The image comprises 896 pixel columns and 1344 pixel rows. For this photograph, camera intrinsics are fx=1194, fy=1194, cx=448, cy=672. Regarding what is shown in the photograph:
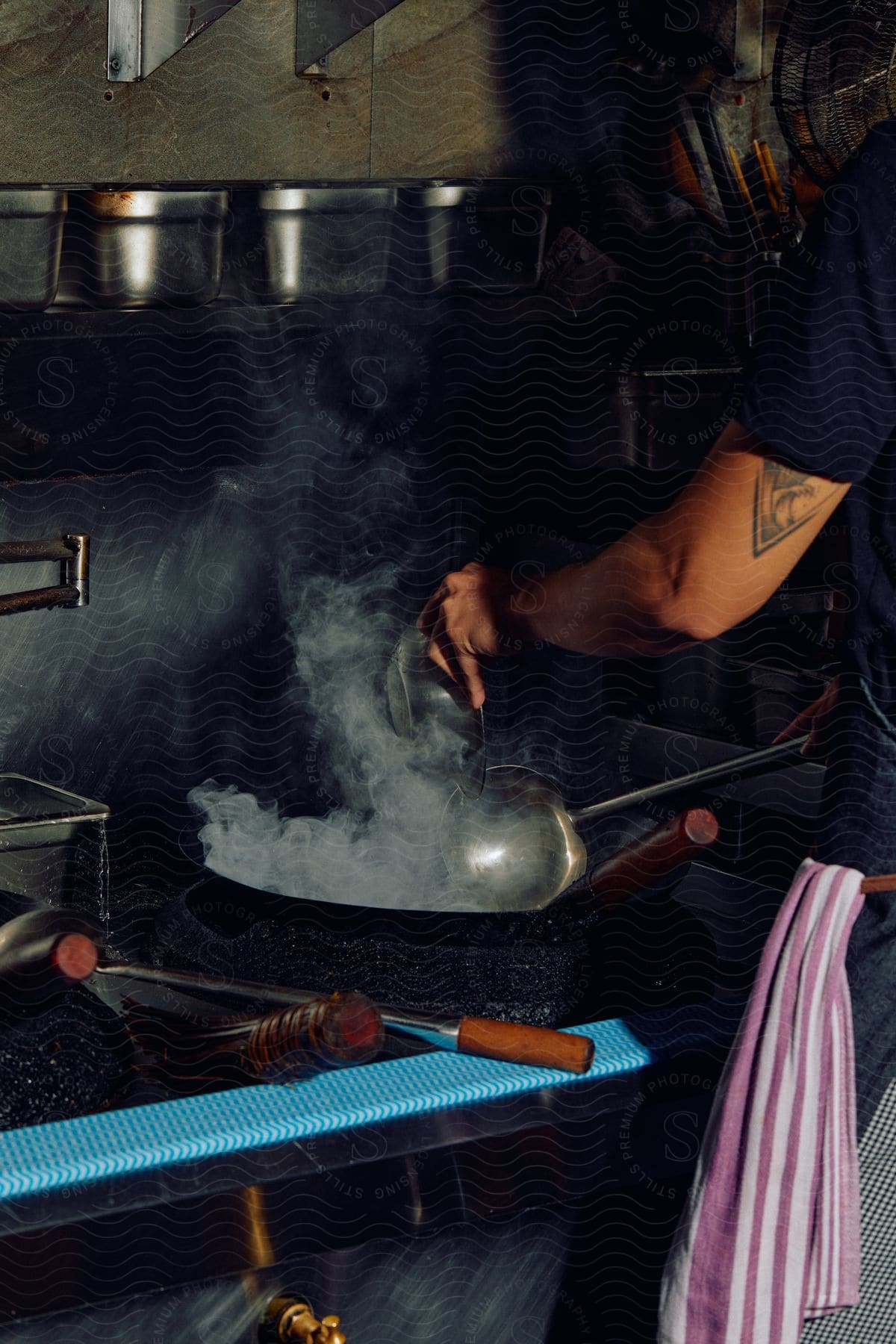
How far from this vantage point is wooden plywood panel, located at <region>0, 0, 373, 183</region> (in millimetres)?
900

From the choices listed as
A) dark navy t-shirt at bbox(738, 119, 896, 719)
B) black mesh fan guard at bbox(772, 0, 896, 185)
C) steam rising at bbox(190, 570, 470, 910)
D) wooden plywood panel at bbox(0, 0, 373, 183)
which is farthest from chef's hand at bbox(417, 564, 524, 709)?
black mesh fan guard at bbox(772, 0, 896, 185)

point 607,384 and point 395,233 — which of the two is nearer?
point 395,233

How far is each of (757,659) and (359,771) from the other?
0.43m

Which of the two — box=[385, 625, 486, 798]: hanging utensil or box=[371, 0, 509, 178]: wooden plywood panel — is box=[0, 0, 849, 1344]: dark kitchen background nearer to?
box=[371, 0, 509, 178]: wooden plywood panel


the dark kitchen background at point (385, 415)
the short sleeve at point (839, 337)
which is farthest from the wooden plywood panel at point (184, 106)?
the short sleeve at point (839, 337)

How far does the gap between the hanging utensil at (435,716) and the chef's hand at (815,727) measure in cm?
28

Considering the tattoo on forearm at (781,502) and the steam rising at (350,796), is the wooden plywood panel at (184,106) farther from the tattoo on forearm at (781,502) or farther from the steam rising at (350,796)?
the tattoo on forearm at (781,502)

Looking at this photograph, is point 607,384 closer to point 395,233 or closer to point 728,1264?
point 395,233

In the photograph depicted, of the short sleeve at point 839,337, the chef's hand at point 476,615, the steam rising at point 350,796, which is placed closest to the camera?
the short sleeve at point 839,337

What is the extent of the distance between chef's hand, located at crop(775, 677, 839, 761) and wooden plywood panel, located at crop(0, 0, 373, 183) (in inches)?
24.8

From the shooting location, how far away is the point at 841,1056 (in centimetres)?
75

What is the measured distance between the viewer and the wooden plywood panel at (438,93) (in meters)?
1.09

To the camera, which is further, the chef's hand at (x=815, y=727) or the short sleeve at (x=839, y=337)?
the chef's hand at (x=815, y=727)

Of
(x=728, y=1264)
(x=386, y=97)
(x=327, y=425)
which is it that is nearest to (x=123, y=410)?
(x=327, y=425)
